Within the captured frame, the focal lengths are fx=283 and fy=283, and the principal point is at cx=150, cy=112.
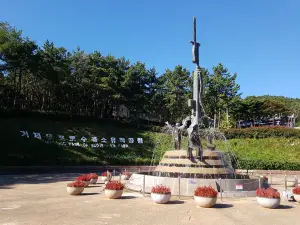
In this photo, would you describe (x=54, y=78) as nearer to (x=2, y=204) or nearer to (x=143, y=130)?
(x=143, y=130)

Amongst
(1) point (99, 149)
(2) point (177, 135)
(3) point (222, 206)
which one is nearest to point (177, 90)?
Answer: (1) point (99, 149)

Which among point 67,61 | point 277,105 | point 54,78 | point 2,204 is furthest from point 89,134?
point 277,105

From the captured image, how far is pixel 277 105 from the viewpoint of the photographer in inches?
2051

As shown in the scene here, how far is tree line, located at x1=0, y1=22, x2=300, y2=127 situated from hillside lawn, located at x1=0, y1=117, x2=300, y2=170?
11.6 feet

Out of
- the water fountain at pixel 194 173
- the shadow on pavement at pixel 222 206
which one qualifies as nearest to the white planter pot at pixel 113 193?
the water fountain at pixel 194 173

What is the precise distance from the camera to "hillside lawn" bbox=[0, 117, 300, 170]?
2322 cm

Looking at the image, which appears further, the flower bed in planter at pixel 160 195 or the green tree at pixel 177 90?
the green tree at pixel 177 90

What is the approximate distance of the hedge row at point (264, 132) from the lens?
29927 millimetres

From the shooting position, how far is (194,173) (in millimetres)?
12047

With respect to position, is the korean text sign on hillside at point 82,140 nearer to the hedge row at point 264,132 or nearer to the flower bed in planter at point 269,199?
the hedge row at point 264,132

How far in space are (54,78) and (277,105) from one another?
39663 millimetres

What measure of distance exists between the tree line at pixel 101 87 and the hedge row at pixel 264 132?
6.42 meters

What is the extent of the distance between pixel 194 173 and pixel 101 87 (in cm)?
2549

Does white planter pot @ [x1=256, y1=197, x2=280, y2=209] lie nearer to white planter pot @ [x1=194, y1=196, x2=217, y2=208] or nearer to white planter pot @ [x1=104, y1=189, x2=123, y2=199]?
white planter pot @ [x1=194, y1=196, x2=217, y2=208]
